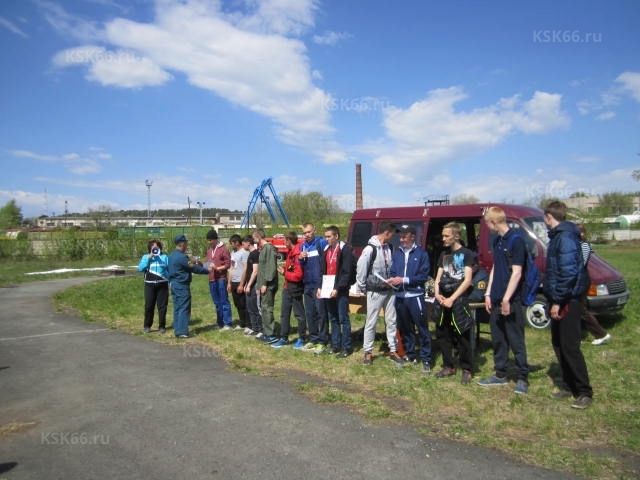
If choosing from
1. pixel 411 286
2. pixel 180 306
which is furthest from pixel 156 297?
pixel 411 286

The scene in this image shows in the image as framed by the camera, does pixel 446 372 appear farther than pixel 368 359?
No

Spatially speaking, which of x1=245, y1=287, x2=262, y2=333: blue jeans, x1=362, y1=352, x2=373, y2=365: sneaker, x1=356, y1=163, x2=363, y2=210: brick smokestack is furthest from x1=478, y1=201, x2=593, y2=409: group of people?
x1=356, y1=163, x2=363, y2=210: brick smokestack

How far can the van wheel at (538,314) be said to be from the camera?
8391mm

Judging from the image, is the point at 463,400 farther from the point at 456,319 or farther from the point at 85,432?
the point at 85,432

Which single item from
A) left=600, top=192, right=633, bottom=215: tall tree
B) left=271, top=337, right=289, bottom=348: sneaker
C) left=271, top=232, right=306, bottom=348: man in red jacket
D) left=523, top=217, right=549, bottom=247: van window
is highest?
left=600, top=192, right=633, bottom=215: tall tree

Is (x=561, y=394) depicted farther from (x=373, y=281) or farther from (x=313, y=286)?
(x=313, y=286)

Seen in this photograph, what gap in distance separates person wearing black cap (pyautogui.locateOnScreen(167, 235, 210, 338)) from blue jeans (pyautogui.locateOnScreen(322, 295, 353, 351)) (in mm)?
3023

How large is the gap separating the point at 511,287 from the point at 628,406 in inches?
65.2

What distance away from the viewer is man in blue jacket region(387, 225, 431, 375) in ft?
20.2

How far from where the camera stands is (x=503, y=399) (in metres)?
5.11

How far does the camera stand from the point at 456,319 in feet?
18.9

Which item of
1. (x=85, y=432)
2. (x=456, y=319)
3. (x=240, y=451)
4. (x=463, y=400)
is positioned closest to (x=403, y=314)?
(x=456, y=319)

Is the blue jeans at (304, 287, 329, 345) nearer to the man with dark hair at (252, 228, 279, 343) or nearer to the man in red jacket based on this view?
the man in red jacket

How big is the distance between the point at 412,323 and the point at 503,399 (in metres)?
1.62
